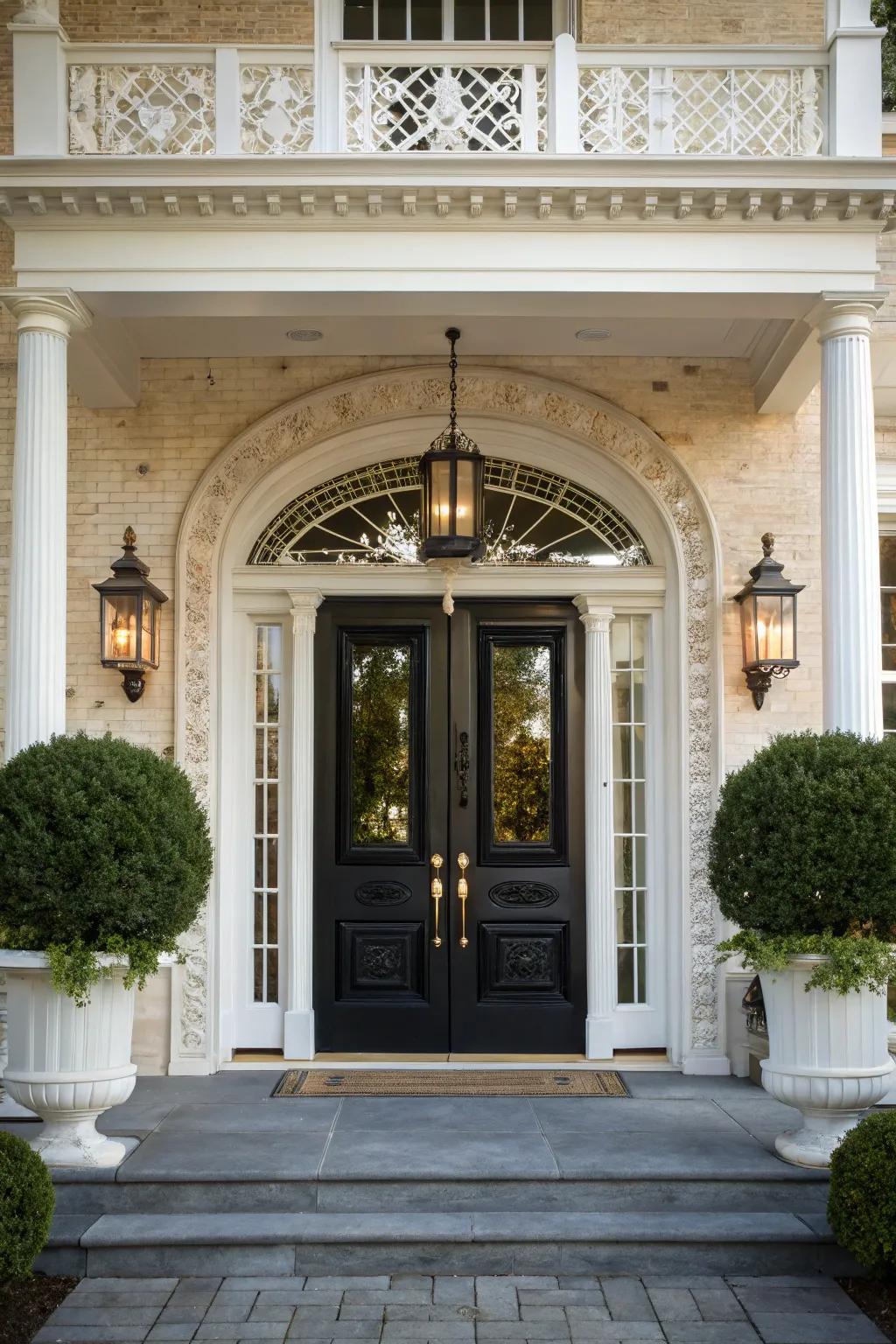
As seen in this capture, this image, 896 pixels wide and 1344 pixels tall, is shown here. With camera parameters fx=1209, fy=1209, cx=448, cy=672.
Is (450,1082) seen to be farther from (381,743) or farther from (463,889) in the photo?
(381,743)

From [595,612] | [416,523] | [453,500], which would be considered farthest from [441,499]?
[595,612]

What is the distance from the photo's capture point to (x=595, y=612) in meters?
7.61

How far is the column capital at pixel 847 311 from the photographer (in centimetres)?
598

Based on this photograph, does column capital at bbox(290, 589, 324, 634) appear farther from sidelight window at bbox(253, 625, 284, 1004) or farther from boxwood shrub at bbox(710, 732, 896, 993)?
boxwood shrub at bbox(710, 732, 896, 993)

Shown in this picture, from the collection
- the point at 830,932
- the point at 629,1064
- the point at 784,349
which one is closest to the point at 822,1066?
the point at 830,932

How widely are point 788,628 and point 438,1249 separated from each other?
3.91 m

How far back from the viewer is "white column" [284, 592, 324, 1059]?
7.40 metres

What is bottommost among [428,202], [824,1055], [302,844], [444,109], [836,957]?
[824,1055]

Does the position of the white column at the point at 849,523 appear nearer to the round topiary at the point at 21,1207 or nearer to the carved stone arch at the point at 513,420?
the carved stone arch at the point at 513,420

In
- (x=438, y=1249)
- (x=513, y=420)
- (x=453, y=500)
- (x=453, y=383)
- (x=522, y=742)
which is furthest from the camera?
(x=522, y=742)

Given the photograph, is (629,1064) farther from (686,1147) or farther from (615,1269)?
(615,1269)

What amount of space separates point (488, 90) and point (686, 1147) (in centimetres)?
525

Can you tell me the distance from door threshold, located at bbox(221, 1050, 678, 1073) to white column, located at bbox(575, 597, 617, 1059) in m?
0.13

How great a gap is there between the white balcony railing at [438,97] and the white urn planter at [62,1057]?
3.99 metres
